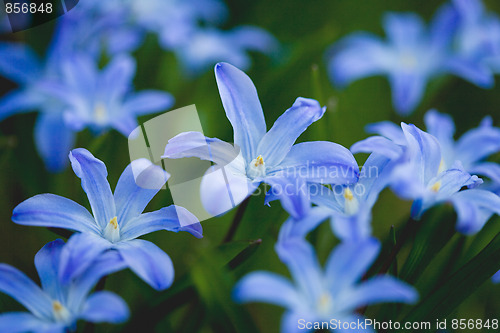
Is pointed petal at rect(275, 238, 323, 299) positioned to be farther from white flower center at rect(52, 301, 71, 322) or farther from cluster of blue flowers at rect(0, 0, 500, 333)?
white flower center at rect(52, 301, 71, 322)

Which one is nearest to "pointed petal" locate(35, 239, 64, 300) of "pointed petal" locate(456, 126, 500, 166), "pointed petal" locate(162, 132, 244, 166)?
"pointed petal" locate(162, 132, 244, 166)

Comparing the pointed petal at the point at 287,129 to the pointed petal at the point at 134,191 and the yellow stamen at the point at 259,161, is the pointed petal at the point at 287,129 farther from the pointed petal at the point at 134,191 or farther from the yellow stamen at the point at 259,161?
the pointed petal at the point at 134,191

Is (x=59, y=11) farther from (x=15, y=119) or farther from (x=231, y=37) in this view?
(x=231, y=37)

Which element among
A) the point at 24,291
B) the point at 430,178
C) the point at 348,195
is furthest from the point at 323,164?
the point at 24,291

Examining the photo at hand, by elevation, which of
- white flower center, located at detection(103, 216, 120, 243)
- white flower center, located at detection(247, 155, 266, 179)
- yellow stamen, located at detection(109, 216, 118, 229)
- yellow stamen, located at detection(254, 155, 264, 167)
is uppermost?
yellow stamen, located at detection(254, 155, 264, 167)

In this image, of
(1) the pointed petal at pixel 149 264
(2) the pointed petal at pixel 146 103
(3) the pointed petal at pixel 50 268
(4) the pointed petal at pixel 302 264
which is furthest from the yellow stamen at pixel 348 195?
(2) the pointed petal at pixel 146 103

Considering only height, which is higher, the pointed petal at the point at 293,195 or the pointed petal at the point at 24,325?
the pointed petal at the point at 293,195

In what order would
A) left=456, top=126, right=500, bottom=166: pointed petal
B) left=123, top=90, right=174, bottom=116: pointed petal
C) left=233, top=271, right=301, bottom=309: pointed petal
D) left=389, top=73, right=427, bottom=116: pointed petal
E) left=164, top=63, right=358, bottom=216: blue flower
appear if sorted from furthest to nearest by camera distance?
left=389, top=73, right=427, bottom=116: pointed petal, left=123, top=90, right=174, bottom=116: pointed petal, left=456, top=126, right=500, bottom=166: pointed petal, left=164, top=63, right=358, bottom=216: blue flower, left=233, top=271, right=301, bottom=309: pointed petal
